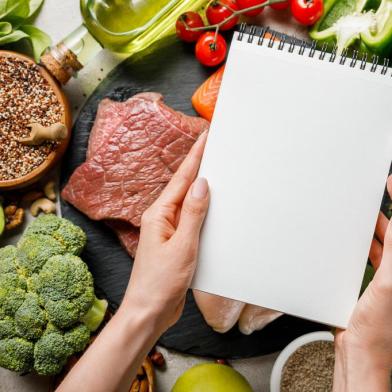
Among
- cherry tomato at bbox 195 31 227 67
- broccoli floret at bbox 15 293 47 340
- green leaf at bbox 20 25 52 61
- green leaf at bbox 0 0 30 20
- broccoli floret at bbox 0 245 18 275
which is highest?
cherry tomato at bbox 195 31 227 67

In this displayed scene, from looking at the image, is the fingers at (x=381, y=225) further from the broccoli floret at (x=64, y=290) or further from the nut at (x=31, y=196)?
the nut at (x=31, y=196)

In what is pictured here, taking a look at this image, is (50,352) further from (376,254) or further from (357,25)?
(357,25)

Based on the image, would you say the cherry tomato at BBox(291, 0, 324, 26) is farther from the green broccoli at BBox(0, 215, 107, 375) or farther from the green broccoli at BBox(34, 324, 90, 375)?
the green broccoli at BBox(34, 324, 90, 375)

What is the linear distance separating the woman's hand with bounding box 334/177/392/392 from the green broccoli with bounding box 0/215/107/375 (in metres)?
0.79

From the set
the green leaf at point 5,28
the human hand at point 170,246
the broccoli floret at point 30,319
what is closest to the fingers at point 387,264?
the human hand at point 170,246

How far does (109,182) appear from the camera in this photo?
1812 mm

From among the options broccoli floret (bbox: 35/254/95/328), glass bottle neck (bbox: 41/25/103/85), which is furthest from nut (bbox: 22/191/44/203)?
glass bottle neck (bbox: 41/25/103/85)

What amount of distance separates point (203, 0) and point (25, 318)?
47.7 inches

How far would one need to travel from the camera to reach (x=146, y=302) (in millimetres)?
1433

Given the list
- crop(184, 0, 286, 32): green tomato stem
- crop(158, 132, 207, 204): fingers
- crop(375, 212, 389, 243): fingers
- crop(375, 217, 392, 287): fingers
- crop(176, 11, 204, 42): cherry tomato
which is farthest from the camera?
crop(176, 11, 204, 42): cherry tomato

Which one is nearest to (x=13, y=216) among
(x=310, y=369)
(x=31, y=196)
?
(x=31, y=196)

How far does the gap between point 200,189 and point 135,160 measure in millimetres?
522

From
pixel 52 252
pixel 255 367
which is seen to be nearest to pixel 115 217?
pixel 52 252

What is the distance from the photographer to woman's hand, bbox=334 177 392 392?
1.31 metres
